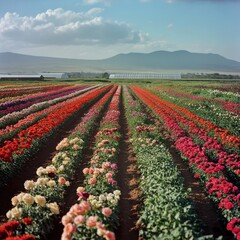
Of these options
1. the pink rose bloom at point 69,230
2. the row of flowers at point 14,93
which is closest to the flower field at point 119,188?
the pink rose bloom at point 69,230

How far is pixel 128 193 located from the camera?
9773 mm

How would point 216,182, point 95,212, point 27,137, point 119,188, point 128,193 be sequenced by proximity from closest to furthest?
point 95,212
point 216,182
point 128,193
point 119,188
point 27,137

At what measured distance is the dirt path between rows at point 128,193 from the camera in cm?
764

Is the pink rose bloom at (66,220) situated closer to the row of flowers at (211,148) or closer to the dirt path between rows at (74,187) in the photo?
the dirt path between rows at (74,187)

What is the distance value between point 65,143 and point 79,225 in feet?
20.0

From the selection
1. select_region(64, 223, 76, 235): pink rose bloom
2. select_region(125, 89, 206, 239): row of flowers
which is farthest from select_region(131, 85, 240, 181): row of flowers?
select_region(64, 223, 76, 235): pink rose bloom

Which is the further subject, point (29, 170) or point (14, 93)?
point (14, 93)

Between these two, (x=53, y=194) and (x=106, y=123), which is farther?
(x=106, y=123)

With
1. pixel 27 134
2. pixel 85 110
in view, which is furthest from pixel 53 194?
Answer: pixel 85 110

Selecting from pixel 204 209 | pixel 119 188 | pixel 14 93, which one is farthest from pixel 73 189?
pixel 14 93

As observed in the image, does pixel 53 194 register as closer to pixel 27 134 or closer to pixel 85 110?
pixel 27 134

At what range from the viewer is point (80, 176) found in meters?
11.1

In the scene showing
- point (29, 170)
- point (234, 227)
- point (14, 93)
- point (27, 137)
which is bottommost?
point (29, 170)

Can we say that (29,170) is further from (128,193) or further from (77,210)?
(77,210)
